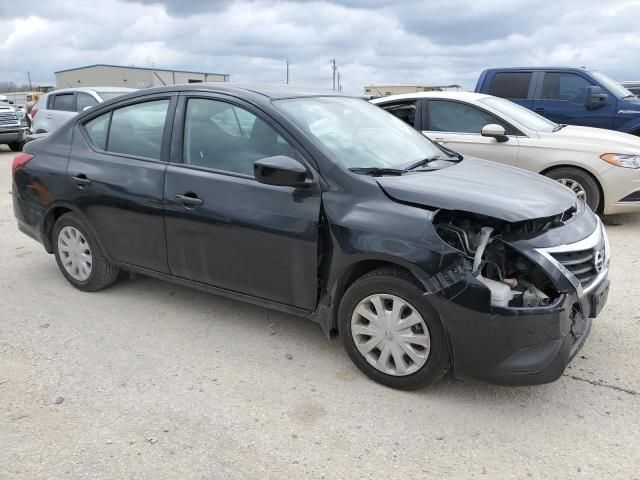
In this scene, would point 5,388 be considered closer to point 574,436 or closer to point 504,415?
point 504,415

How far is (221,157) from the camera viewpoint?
11.9 feet

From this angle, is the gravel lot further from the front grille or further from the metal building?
the metal building

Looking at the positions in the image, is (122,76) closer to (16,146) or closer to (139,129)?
(16,146)

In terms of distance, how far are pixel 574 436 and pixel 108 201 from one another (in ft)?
11.1

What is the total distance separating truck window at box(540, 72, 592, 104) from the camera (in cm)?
881

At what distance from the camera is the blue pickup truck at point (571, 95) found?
8562 millimetres

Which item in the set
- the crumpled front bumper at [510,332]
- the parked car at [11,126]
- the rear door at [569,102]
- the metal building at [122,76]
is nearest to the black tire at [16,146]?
the parked car at [11,126]

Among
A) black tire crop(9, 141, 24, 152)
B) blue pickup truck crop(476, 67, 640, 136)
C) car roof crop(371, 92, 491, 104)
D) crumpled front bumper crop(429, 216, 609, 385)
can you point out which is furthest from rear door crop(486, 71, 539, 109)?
black tire crop(9, 141, 24, 152)

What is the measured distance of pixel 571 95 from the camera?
8.90 metres

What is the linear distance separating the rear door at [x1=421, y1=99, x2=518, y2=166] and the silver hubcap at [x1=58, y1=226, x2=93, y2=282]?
14.6ft

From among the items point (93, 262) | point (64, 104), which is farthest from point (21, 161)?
point (64, 104)

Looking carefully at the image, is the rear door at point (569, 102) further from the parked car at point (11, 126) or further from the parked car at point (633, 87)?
the parked car at point (11, 126)

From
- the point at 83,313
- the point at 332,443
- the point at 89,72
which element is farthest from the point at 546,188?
the point at 89,72

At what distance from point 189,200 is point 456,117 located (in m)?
4.58
